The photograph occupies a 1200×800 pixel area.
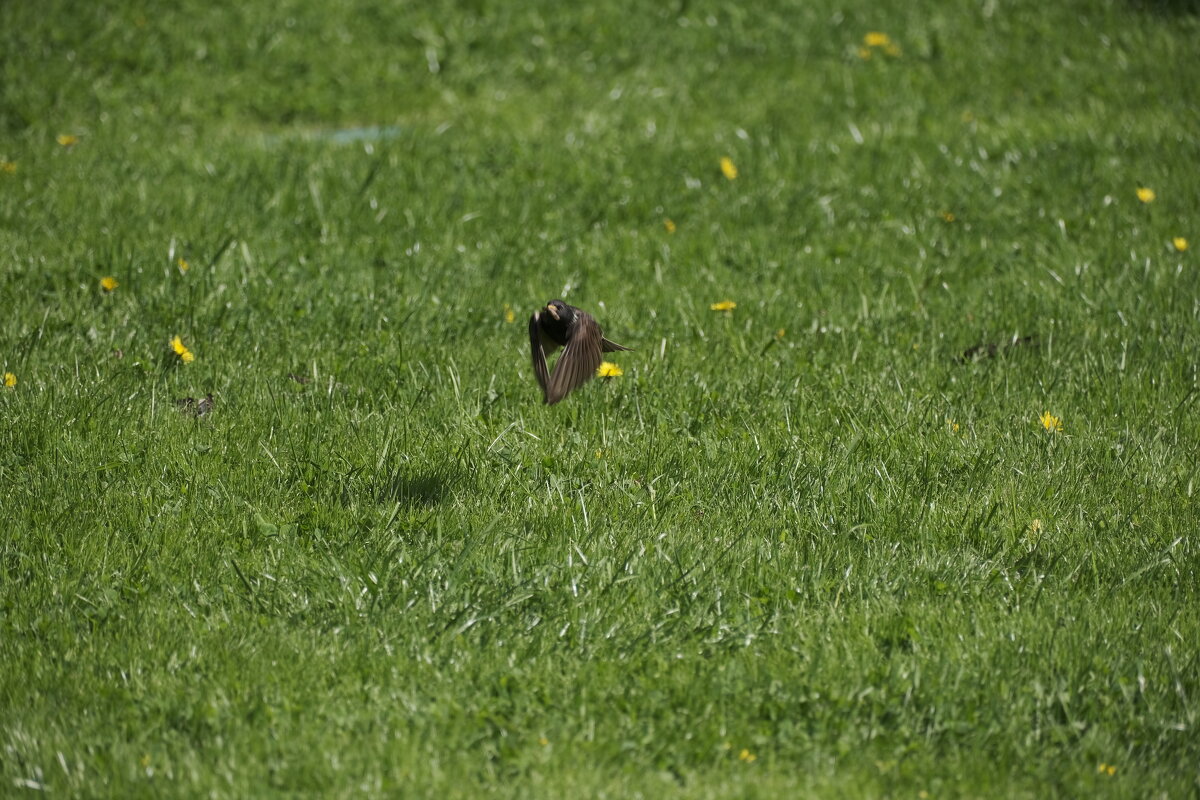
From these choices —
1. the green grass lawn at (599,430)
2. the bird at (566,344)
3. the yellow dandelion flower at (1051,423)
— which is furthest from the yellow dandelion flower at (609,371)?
the yellow dandelion flower at (1051,423)

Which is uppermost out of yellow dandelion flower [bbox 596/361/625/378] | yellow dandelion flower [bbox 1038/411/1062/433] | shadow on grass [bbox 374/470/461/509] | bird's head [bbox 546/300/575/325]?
bird's head [bbox 546/300/575/325]

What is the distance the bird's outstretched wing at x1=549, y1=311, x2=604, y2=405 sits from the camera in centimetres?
335

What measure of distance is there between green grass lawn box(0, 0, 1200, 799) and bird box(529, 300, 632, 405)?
409 mm

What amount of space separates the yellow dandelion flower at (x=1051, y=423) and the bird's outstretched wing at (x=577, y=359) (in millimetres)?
1630

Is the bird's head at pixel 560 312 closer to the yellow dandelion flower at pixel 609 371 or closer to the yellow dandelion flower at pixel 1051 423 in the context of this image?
the yellow dandelion flower at pixel 609 371

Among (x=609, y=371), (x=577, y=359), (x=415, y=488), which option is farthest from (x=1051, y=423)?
(x=415, y=488)

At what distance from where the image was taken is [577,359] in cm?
349

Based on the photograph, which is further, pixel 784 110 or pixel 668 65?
pixel 668 65

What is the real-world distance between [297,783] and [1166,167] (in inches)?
223

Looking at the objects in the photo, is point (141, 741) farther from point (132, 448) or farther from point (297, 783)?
point (132, 448)

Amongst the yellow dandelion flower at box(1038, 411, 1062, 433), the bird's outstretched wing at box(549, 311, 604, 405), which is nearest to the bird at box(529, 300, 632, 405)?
the bird's outstretched wing at box(549, 311, 604, 405)

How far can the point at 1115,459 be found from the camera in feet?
12.8

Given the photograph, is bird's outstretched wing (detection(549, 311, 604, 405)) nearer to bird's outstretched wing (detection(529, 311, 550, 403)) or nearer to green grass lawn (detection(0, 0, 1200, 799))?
bird's outstretched wing (detection(529, 311, 550, 403))

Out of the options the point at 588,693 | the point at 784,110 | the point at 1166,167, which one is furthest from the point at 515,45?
the point at 588,693
